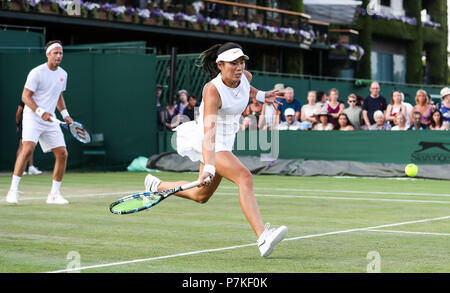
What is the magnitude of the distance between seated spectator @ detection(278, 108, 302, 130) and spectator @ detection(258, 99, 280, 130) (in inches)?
7.2

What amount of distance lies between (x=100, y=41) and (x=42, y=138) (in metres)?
23.2

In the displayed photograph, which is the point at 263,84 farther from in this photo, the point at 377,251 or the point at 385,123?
the point at 377,251

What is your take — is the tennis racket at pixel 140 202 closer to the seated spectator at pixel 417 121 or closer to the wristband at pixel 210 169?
the wristband at pixel 210 169

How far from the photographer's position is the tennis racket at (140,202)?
295 inches

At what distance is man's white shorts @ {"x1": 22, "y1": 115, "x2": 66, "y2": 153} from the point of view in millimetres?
11883

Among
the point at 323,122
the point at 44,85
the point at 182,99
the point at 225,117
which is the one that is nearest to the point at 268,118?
the point at 323,122

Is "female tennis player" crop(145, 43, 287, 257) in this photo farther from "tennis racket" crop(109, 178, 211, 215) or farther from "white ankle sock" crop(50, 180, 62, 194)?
"white ankle sock" crop(50, 180, 62, 194)

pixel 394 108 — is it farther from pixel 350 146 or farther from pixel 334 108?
pixel 334 108

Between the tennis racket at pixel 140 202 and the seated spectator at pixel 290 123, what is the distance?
12.9 metres

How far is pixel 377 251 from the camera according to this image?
7.33 metres

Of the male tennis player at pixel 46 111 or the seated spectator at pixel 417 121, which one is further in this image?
the seated spectator at pixel 417 121

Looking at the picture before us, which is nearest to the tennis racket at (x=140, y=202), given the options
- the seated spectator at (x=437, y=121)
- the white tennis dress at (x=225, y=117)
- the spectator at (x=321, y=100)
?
the white tennis dress at (x=225, y=117)

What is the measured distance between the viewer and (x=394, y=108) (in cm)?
1952
